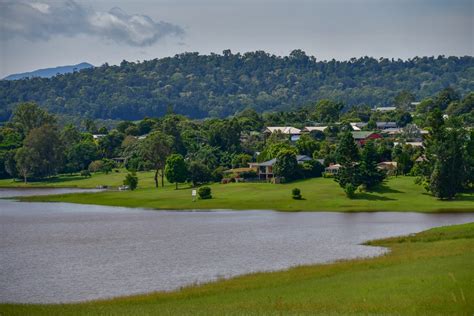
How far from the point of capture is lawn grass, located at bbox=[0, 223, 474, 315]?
38.8 m

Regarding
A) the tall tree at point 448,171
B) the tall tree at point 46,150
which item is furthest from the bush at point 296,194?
the tall tree at point 46,150

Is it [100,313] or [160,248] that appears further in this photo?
[160,248]

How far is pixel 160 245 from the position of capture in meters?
68.2

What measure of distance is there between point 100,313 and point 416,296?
14.5m

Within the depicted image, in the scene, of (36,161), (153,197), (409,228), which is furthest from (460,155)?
(36,161)

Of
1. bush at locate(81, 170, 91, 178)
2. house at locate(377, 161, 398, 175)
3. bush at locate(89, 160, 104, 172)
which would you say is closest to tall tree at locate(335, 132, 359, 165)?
house at locate(377, 161, 398, 175)

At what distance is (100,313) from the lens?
40.2m

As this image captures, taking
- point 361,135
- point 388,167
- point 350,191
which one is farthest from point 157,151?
point 361,135

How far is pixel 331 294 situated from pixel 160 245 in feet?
90.8

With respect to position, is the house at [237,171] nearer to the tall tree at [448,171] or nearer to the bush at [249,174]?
the bush at [249,174]

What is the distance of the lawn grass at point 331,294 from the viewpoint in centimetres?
3884

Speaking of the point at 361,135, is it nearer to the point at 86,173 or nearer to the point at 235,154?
the point at 235,154

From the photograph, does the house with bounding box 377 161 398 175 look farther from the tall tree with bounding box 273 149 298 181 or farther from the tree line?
the tall tree with bounding box 273 149 298 181

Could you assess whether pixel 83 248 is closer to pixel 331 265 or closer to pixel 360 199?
pixel 331 265
